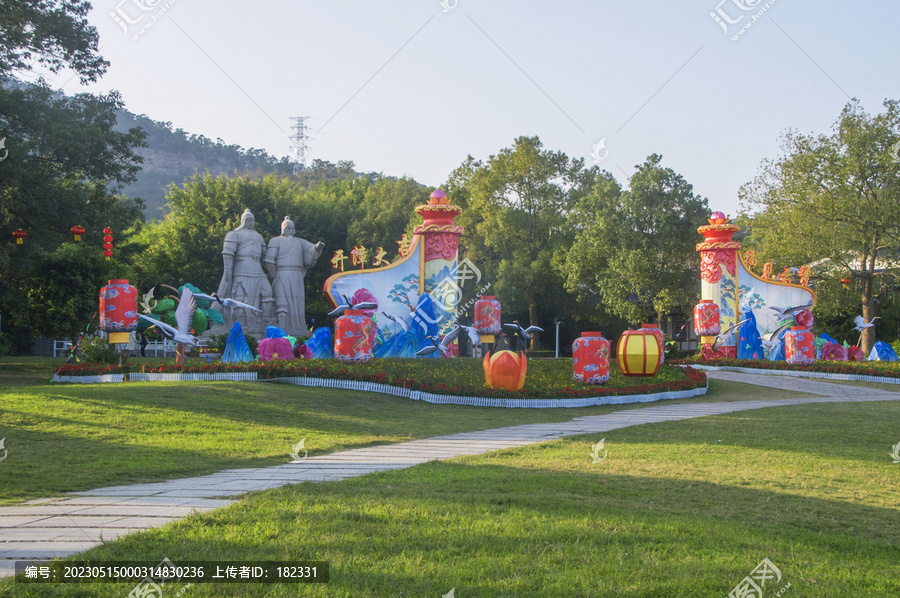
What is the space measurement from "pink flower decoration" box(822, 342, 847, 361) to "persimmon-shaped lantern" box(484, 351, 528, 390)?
1457 cm

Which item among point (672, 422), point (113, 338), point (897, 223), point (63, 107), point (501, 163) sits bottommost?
point (672, 422)

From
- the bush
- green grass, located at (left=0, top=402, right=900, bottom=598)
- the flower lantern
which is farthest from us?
the flower lantern

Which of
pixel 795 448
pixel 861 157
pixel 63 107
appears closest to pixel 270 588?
pixel 795 448

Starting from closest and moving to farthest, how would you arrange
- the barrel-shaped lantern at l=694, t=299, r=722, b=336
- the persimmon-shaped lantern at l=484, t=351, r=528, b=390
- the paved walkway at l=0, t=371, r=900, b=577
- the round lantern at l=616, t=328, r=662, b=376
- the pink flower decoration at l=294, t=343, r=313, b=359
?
the paved walkway at l=0, t=371, r=900, b=577 → the persimmon-shaped lantern at l=484, t=351, r=528, b=390 → the round lantern at l=616, t=328, r=662, b=376 → the pink flower decoration at l=294, t=343, r=313, b=359 → the barrel-shaped lantern at l=694, t=299, r=722, b=336

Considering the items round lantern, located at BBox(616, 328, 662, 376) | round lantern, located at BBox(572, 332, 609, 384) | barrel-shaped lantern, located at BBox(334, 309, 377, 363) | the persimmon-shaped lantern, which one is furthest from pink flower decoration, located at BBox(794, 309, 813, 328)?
barrel-shaped lantern, located at BBox(334, 309, 377, 363)

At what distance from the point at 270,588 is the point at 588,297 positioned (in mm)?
30508

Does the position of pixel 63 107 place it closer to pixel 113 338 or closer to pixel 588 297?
pixel 113 338

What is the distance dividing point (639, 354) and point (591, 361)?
1616mm

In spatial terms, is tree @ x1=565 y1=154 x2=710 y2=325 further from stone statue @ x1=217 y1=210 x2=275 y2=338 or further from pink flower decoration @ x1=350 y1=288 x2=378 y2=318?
stone statue @ x1=217 y1=210 x2=275 y2=338

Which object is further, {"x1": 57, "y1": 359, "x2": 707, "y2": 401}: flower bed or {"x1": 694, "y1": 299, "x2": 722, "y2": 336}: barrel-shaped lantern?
{"x1": 694, "y1": 299, "x2": 722, "y2": 336}: barrel-shaped lantern

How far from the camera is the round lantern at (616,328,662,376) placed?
675 inches

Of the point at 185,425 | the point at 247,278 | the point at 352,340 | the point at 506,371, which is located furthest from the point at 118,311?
the point at 506,371

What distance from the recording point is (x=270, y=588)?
3.39 m

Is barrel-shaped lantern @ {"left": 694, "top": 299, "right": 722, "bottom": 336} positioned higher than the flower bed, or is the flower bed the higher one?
barrel-shaped lantern @ {"left": 694, "top": 299, "right": 722, "bottom": 336}
